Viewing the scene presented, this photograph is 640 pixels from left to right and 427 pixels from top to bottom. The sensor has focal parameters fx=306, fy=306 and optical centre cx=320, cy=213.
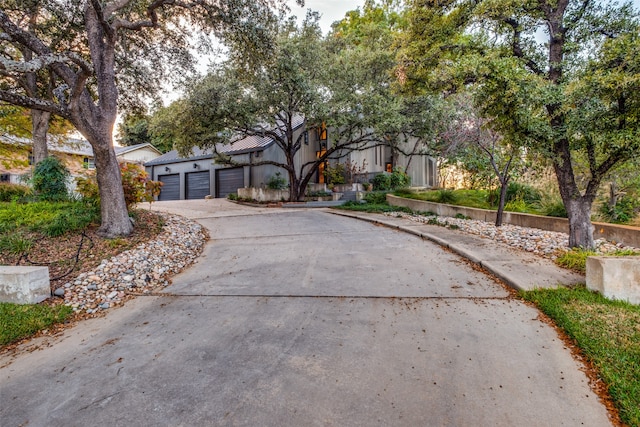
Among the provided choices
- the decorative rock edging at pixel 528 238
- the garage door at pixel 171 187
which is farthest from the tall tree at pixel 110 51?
the garage door at pixel 171 187

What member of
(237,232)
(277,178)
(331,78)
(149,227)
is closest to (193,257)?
(149,227)

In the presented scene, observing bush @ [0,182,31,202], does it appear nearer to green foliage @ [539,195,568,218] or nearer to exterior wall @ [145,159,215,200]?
exterior wall @ [145,159,215,200]

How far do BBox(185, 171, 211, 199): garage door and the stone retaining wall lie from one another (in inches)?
473

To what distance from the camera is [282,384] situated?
222 cm

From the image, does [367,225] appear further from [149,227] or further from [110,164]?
[110,164]

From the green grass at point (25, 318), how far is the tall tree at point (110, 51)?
8.01 ft

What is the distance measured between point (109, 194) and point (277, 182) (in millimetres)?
11231

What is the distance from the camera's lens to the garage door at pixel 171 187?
20.8m

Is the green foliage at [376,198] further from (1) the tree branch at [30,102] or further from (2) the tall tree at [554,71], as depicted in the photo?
(1) the tree branch at [30,102]

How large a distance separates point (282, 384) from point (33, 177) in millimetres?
9115

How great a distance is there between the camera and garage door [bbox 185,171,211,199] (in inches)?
768

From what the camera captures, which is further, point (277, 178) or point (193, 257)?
point (277, 178)

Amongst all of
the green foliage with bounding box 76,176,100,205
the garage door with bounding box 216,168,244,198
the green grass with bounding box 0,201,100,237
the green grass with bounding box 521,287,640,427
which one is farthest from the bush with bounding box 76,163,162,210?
the garage door with bounding box 216,168,244,198

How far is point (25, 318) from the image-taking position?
11.1 ft
